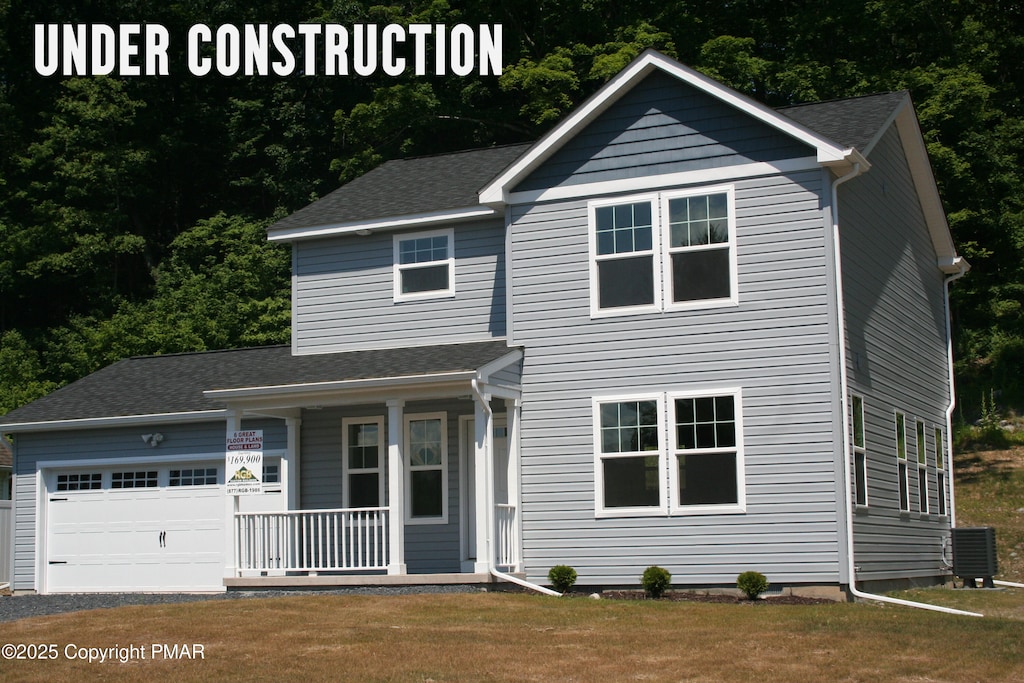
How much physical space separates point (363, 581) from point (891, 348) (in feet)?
28.3

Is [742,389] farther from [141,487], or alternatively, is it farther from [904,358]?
[141,487]

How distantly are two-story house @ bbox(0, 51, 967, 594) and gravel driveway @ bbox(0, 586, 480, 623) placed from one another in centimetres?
27

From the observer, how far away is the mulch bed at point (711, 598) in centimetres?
1575

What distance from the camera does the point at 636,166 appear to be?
17703mm

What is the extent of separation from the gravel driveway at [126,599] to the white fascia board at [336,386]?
2775 mm

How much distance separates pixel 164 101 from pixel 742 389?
32317mm

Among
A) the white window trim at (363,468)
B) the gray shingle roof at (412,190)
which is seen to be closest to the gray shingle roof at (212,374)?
the white window trim at (363,468)

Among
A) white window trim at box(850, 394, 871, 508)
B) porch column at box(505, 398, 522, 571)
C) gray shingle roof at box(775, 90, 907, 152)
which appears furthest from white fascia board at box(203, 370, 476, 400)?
gray shingle roof at box(775, 90, 907, 152)

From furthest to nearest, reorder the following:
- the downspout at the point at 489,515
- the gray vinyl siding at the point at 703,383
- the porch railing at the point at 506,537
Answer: the porch railing at the point at 506,537, the downspout at the point at 489,515, the gray vinyl siding at the point at 703,383

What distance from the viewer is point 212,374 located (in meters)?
23.1

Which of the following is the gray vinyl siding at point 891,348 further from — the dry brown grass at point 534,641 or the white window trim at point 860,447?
the dry brown grass at point 534,641

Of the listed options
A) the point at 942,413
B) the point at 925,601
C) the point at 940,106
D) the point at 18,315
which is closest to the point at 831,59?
the point at 940,106

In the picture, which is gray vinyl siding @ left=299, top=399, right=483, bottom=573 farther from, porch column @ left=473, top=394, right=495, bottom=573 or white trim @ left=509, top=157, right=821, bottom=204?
white trim @ left=509, top=157, right=821, bottom=204

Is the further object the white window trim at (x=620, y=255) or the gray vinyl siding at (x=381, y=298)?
the gray vinyl siding at (x=381, y=298)
